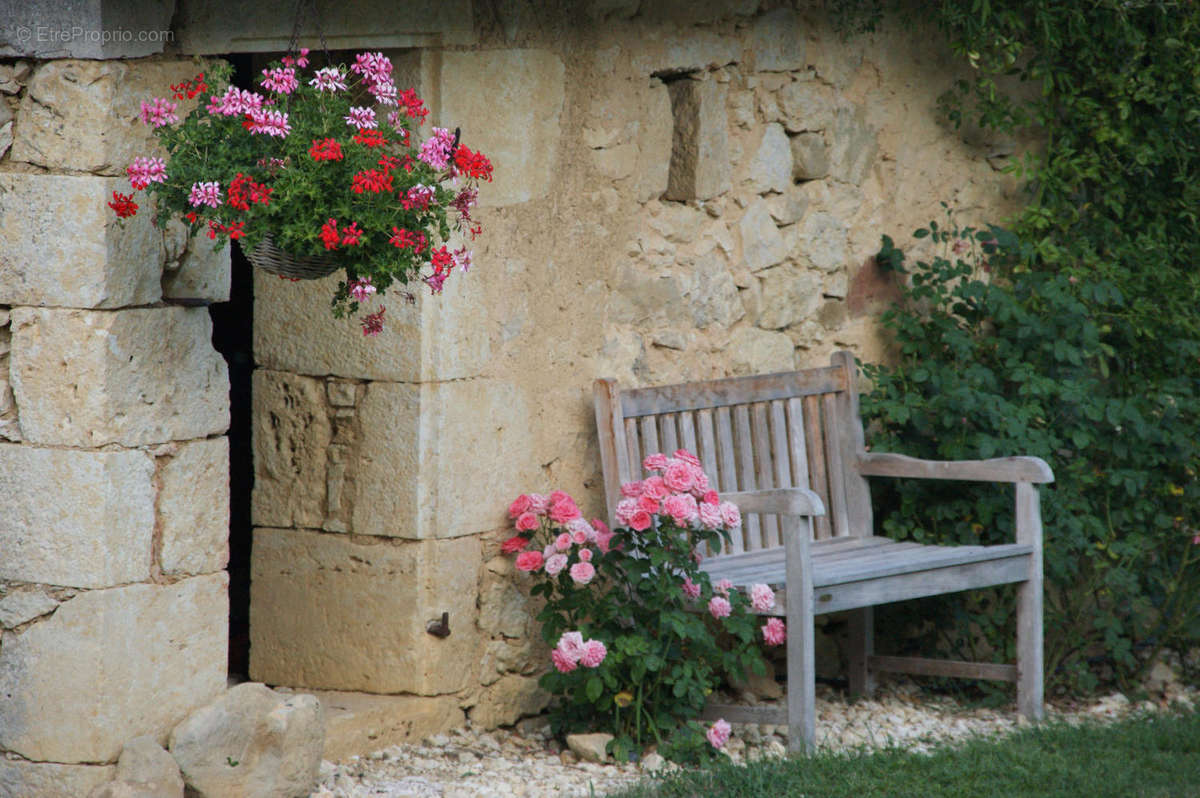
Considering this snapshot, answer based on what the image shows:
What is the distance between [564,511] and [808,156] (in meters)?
1.59

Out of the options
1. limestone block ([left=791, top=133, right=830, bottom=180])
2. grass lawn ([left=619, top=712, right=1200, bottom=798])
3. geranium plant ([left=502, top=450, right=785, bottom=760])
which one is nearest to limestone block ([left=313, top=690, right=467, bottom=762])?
geranium plant ([left=502, top=450, right=785, bottom=760])

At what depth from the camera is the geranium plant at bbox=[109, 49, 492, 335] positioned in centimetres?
349

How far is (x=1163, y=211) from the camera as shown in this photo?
598 centimetres

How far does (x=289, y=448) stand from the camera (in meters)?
4.70

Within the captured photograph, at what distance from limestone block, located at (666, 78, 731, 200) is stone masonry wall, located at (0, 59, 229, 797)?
1.68 m

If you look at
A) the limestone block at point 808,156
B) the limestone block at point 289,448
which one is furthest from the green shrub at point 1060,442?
the limestone block at point 289,448

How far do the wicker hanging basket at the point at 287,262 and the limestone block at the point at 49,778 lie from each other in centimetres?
122

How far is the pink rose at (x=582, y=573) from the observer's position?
4.48 m

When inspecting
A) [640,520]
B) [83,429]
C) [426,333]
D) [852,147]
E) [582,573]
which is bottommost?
[582,573]

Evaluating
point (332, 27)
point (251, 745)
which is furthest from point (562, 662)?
point (332, 27)

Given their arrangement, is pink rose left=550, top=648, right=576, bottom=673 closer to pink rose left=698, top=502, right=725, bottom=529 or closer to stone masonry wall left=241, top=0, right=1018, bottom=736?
stone masonry wall left=241, top=0, right=1018, bottom=736

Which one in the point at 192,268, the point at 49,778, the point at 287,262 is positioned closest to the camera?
the point at 287,262

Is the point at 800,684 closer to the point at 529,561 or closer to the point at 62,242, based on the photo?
the point at 529,561

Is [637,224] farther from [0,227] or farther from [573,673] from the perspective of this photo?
[0,227]
